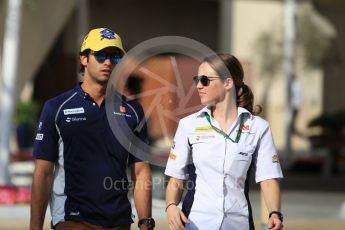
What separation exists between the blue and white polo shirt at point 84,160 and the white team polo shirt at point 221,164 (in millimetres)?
415

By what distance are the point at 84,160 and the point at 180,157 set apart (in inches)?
23.9

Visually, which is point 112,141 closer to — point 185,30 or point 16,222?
point 16,222

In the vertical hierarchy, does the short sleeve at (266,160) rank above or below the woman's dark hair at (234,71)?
below

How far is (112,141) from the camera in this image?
5609 mm

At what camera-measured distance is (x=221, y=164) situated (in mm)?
5172

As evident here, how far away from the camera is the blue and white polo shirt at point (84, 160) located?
18.3 ft

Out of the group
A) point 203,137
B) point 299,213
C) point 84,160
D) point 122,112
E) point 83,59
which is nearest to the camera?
point 203,137

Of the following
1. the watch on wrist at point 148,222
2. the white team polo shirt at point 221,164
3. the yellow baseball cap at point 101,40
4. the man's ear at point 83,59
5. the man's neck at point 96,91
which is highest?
the yellow baseball cap at point 101,40

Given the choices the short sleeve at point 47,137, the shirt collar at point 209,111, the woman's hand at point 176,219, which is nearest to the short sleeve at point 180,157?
the shirt collar at point 209,111

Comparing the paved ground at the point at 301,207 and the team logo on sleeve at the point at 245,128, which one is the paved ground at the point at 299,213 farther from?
the team logo on sleeve at the point at 245,128

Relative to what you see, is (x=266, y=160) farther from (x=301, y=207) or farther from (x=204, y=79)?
(x=301, y=207)

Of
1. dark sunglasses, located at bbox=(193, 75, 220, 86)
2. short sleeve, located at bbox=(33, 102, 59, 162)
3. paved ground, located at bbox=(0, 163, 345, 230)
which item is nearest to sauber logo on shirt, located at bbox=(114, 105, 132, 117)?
short sleeve, located at bbox=(33, 102, 59, 162)

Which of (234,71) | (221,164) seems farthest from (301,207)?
(221,164)

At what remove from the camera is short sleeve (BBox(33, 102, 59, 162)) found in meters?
5.64
